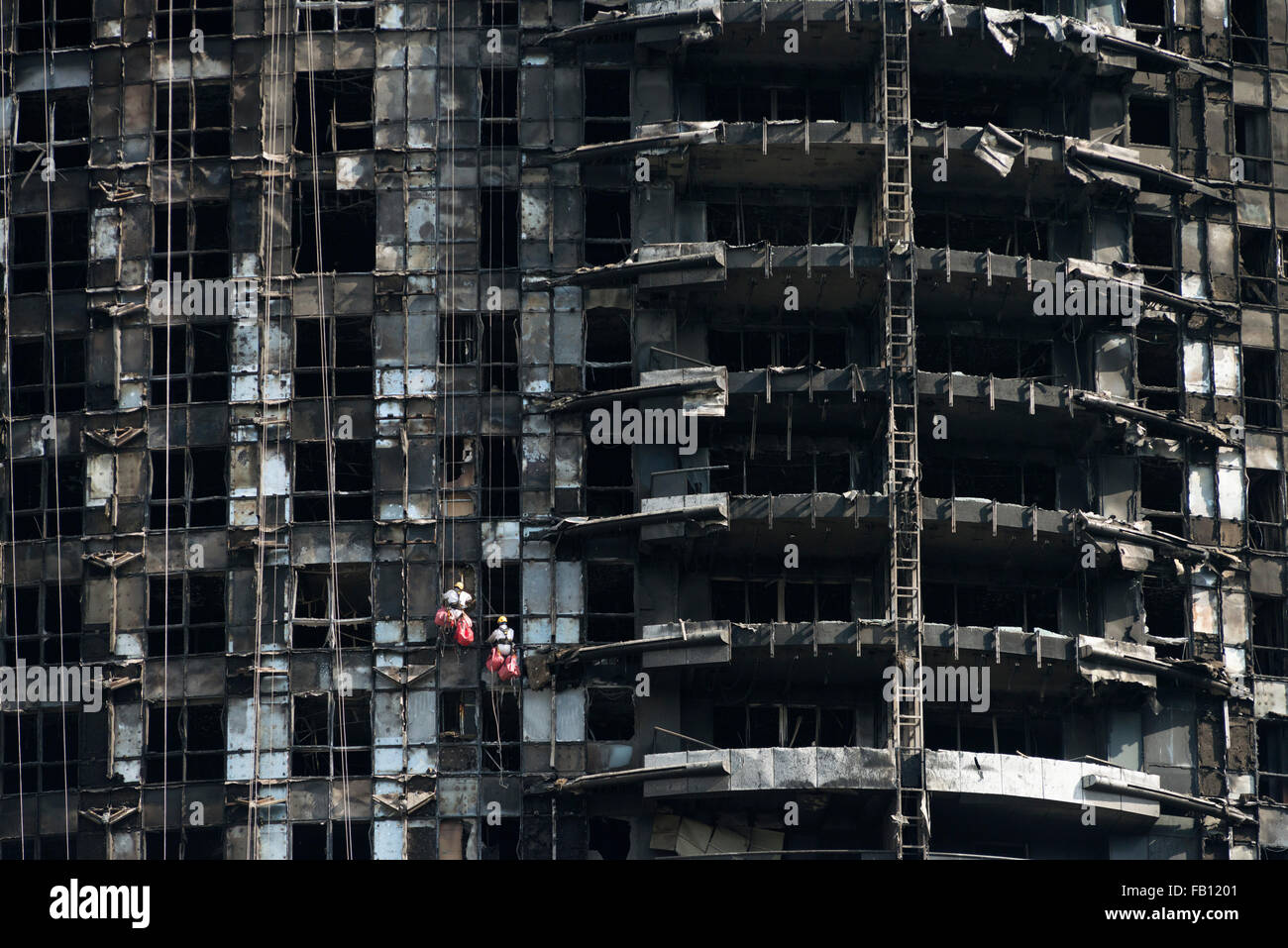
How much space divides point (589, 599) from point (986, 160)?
1602cm

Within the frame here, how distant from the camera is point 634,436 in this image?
7106cm

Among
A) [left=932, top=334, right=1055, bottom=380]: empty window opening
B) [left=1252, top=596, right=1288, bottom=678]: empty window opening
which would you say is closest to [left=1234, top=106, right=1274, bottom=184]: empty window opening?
[left=932, top=334, right=1055, bottom=380]: empty window opening

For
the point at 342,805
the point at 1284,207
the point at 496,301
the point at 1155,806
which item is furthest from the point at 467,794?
the point at 1284,207

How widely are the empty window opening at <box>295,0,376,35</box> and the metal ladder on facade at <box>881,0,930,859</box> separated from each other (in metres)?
14.5

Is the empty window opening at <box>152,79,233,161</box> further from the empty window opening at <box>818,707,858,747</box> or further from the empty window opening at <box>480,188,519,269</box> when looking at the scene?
the empty window opening at <box>818,707,858,747</box>

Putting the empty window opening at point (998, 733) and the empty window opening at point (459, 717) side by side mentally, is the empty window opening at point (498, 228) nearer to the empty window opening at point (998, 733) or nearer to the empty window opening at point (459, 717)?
the empty window opening at point (459, 717)

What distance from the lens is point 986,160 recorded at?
239 feet

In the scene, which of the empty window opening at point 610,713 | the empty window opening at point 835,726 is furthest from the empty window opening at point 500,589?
the empty window opening at point 835,726

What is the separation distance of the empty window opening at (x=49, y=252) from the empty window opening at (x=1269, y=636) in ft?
112

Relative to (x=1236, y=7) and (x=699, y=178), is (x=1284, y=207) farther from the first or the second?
(x=699, y=178)

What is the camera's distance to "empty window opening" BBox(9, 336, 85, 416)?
74.1m

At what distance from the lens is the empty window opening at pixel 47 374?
7412 centimetres

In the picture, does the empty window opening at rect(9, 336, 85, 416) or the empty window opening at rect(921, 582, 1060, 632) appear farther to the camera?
the empty window opening at rect(9, 336, 85, 416)

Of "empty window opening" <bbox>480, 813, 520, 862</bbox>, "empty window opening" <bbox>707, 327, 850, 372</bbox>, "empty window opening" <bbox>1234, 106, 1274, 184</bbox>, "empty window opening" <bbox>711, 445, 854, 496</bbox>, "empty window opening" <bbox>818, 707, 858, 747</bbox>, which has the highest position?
"empty window opening" <bbox>1234, 106, 1274, 184</bbox>
